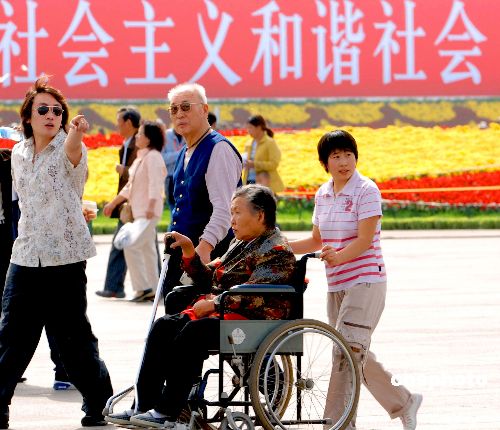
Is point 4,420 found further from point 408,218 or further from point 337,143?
point 408,218

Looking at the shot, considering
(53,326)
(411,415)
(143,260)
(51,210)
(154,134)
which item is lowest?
(411,415)

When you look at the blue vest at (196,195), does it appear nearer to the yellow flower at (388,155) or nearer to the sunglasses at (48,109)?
the sunglasses at (48,109)

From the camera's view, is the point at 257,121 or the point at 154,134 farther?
the point at 257,121

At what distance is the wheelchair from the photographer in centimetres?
620

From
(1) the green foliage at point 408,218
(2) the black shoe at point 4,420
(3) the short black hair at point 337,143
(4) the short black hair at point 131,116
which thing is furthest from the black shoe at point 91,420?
(1) the green foliage at point 408,218

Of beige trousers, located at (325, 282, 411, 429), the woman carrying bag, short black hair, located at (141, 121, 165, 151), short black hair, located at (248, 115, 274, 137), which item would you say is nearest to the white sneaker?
beige trousers, located at (325, 282, 411, 429)

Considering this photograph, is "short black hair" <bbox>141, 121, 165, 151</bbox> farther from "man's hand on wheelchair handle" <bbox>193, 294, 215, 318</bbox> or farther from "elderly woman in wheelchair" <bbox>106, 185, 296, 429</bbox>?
"man's hand on wheelchair handle" <bbox>193, 294, 215, 318</bbox>

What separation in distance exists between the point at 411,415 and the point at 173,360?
1286 mm

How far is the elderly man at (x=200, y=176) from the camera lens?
7.11 meters

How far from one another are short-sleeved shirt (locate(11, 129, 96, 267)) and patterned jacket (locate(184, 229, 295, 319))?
33.3 inches

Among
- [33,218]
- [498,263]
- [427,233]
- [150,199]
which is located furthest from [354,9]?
[33,218]

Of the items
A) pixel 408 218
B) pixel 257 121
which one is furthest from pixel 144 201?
pixel 408 218

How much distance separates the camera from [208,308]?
6.38m

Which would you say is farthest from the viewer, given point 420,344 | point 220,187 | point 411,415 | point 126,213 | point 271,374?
point 126,213
